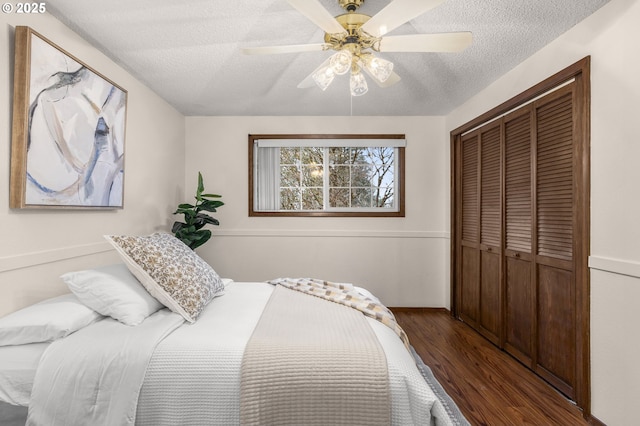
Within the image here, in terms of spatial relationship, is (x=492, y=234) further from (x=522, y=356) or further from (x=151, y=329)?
(x=151, y=329)

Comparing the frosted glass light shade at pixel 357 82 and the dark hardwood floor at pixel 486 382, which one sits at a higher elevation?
the frosted glass light shade at pixel 357 82

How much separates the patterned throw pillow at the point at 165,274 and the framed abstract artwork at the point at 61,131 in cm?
56

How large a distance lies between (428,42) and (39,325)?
7.47 feet

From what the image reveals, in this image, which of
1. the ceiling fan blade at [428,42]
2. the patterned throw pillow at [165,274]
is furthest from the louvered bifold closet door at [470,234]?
the patterned throw pillow at [165,274]

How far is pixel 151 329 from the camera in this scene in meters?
1.66

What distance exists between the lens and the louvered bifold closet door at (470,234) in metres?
3.58

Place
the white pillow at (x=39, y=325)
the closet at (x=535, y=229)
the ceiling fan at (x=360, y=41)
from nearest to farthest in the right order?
the white pillow at (x=39, y=325) < the ceiling fan at (x=360, y=41) < the closet at (x=535, y=229)

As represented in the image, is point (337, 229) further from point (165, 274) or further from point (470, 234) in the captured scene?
point (165, 274)

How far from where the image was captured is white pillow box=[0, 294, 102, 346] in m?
1.54

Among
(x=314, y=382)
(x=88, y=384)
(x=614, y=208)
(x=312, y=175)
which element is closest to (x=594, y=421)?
(x=614, y=208)

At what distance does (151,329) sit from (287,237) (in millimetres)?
2673

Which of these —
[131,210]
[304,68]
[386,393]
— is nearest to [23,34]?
[131,210]

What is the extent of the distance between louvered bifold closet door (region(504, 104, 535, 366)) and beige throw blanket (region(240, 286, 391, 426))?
1.81 metres

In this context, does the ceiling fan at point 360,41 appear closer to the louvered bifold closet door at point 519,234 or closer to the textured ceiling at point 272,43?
the textured ceiling at point 272,43
